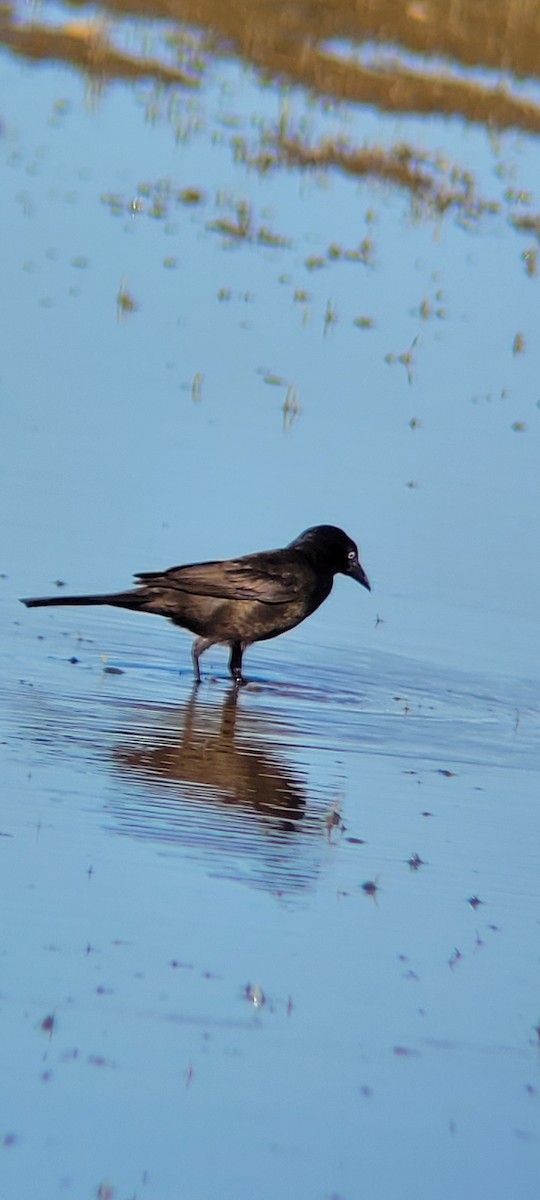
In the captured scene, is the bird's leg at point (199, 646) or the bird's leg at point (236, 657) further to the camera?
the bird's leg at point (236, 657)

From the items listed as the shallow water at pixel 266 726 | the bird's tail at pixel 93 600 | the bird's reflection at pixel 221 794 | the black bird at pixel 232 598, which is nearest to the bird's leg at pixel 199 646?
the black bird at pixel 232 598

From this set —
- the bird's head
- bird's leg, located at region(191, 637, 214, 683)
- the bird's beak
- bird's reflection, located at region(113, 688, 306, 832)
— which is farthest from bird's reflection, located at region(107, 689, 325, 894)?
the bird's beak

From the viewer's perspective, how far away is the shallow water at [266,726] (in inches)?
193

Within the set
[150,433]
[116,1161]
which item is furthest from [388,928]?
[150,433]

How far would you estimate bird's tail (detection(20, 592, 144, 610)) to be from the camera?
909 centimetres

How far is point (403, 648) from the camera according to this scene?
9750 mm

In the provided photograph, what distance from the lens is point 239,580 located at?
9508 mm

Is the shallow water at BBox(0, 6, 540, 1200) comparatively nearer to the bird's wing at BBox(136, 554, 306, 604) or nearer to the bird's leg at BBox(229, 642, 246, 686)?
the bird's leg at BBox(229, 642, 246, 686)

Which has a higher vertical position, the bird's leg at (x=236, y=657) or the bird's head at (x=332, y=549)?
the bird's head at (x=332, y=549)

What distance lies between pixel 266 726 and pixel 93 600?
1.04 m

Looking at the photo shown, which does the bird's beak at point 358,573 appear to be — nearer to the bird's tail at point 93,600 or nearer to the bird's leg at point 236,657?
the bird's leg at point 236,657

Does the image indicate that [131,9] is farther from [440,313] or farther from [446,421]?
[446,421]

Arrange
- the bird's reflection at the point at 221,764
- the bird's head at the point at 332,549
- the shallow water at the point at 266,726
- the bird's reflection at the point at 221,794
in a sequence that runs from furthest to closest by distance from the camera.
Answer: the bird's head at the point at 332,549
the bird's reflection at the point at 221,764
the bird's reflection at the point at 221,794
the shallow water at the point at 266,726

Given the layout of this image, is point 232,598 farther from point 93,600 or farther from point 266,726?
point 266,726
